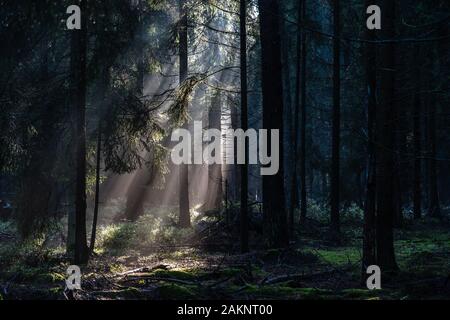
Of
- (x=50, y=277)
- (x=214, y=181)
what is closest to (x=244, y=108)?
(x=50, y=277)

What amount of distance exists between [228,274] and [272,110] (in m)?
5.01

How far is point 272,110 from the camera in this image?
1391 cm

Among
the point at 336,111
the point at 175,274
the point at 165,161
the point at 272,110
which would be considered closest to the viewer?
the point at 175,274

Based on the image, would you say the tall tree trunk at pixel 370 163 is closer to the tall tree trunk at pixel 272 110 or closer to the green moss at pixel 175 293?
the green moss at pixel 175 293

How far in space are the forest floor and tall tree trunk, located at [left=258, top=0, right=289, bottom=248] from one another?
2.29 feet

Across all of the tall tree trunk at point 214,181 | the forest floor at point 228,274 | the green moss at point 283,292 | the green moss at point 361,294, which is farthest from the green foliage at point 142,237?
the green moss at point 361,294

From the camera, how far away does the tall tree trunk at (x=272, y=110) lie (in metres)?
13.9

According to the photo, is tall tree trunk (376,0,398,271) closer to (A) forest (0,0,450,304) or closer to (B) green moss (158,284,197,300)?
(A) forest (0,0,450,304)

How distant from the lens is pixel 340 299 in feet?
26.4

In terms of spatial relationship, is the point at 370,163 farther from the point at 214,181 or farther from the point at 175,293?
the point at 214,181

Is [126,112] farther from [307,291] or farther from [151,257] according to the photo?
[307,291]

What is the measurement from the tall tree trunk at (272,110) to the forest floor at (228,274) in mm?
697

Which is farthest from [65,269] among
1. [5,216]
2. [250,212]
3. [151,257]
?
[5,216]

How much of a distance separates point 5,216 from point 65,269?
19.3 meters
